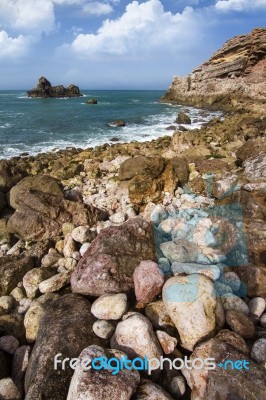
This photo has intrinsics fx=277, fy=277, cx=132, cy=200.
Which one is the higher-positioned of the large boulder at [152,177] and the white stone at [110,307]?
the large boulder at [152,177]

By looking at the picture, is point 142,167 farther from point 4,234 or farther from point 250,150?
point 4,234

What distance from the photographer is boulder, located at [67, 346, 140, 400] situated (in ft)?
8.27

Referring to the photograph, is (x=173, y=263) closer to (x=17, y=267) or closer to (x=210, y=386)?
(x=210, y=386)

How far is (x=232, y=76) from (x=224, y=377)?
50.1 m

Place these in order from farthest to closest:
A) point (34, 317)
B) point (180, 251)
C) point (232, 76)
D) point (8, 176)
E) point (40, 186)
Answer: point (232, 76), point (8, 176), point (40, 186), point (180, 251), point (34, 317)

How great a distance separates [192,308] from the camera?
3316 mm

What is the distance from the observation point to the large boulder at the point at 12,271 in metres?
4.99

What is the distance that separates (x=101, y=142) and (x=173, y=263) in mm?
17383

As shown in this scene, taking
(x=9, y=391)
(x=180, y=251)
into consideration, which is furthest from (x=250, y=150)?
(x=9, y=391)

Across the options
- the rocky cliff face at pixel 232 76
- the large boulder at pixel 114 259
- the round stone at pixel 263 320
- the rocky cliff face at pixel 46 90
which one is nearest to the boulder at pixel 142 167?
the large boulder at pixel 114 259

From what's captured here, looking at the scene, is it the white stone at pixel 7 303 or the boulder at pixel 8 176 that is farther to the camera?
the boulder at pixel 8 176

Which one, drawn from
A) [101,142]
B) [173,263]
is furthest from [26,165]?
[173,263]

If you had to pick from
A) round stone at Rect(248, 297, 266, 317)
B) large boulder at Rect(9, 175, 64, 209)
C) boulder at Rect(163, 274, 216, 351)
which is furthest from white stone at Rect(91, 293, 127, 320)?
large boulder at Rect(9, 175, 64, 209)

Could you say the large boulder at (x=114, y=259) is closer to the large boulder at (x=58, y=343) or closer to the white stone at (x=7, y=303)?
the large boulder at (x=58, y=343)
